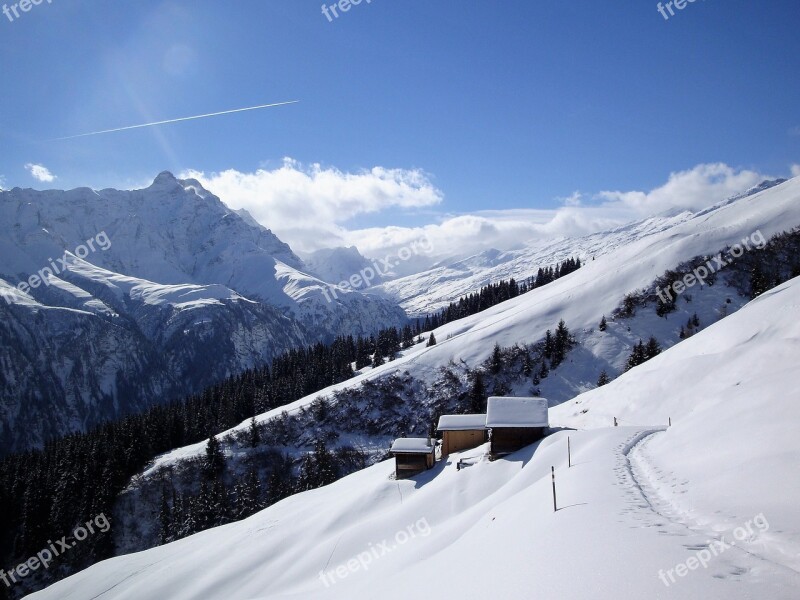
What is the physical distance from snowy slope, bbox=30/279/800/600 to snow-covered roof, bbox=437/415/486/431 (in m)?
2.90

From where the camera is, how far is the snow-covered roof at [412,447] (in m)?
43.2

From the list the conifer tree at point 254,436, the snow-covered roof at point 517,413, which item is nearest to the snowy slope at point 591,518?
the snow-covered roof at point 517,413

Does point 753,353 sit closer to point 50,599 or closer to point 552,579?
point 552,579

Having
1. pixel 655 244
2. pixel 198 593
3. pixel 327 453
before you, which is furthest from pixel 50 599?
pixel 655 244

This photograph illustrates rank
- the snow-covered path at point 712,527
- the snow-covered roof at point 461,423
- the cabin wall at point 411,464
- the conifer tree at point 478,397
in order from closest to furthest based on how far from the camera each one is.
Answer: the snow-covered path at point 712,527
the cabin wall at point 411,464
the snow-covered roof at point 461,423
the conifer tree at point 478,397

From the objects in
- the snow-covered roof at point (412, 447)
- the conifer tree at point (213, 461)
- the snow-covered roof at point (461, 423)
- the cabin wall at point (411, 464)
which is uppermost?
the snow-covered roof at point (461, 423)

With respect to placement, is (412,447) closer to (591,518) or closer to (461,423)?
(461,423)

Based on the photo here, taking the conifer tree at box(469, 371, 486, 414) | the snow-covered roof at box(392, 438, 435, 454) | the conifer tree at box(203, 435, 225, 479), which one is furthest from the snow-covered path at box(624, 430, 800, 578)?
the conifer tree at box(203, 435, 225, 479)

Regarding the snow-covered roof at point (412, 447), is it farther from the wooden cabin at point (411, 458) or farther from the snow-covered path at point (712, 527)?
the snow-covered path at point (712, 527)

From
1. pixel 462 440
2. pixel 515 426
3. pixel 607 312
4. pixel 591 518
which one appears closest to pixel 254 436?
pixel 462 440

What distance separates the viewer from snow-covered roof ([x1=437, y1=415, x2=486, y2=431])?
149ft

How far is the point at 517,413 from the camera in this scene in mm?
39438

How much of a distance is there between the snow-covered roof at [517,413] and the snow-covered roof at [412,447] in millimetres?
8202

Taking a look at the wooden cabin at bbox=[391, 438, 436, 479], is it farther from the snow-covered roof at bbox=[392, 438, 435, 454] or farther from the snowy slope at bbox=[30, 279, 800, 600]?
the snowy slope at bbox=[30, 279, 800, 600]
